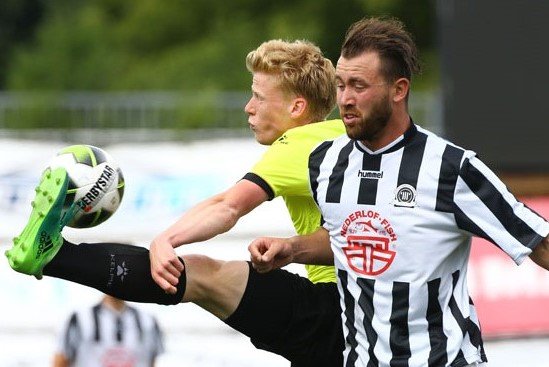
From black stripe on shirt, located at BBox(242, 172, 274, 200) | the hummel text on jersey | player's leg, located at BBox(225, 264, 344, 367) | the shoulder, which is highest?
the shoulder

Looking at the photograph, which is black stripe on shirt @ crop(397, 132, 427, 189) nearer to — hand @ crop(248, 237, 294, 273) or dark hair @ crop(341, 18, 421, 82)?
dark hair @ crop(341, 18, 421, 82)

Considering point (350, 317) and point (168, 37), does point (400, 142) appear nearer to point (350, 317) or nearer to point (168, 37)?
point (350, 317)

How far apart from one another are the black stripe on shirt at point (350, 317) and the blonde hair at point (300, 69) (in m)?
0.84

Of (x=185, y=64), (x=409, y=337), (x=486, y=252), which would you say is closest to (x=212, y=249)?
(x=486, y=252)

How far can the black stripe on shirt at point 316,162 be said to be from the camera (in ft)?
16.2

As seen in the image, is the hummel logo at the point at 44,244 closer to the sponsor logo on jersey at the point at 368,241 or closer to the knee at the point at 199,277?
the knee at the point at 199,277

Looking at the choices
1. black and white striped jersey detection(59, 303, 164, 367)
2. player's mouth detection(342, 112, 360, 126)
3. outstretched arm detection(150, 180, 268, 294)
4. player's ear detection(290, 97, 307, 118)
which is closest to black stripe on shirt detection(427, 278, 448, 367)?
player's mouth detection(342, 112, 360, 126)

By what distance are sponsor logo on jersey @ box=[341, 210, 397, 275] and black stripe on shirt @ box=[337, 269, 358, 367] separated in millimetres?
85

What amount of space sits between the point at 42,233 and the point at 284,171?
87 centimetres

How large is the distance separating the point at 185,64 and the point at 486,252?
744 inches

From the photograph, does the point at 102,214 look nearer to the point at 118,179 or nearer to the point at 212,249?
the point at 118,179

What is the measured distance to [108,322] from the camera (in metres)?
8.60

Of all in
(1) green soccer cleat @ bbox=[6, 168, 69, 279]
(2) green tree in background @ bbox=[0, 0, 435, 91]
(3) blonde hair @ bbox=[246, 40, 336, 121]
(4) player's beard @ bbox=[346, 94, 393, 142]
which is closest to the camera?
(4) player's beard @ bbox=[346, 94, 393, 142]

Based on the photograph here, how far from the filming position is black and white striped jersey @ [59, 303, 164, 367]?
860cm
